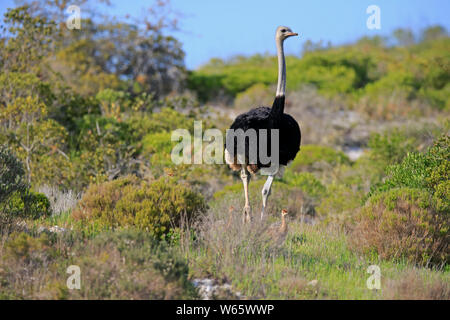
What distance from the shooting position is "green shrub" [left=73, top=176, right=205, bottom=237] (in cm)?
698

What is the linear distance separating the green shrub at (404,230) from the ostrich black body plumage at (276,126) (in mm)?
1250

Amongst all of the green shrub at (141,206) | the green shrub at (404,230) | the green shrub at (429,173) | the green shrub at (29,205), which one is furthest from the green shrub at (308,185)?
the green shrub at (29,205)

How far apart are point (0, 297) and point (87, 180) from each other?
603 cm

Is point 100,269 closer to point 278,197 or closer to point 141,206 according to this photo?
point 141,206

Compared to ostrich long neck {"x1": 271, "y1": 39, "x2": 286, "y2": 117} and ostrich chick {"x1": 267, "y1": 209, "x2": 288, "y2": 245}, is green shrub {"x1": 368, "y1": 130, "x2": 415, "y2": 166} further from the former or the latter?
ostrich chick {"x1": 267, "y1": 209, "x2": 288, "y2": 245}

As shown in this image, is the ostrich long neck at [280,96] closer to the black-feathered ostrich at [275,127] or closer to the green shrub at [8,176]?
the black-feathered ostrich at [275,127]

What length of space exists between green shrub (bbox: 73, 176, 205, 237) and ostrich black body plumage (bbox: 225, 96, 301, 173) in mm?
993

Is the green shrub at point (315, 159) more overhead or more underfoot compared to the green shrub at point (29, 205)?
more overhead

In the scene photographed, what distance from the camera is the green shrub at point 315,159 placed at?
14820 mm

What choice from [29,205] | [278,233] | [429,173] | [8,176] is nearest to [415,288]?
[278,233]

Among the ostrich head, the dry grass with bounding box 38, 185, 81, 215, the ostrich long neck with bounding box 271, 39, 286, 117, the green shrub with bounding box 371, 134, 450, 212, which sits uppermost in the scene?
the ostrich head

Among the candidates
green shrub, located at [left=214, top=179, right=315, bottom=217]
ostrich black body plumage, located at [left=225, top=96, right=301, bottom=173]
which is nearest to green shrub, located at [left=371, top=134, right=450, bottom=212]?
ostrich black body plumage, located at [left=225, top=96, right=301, bottom=173]

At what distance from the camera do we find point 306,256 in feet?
21.3
